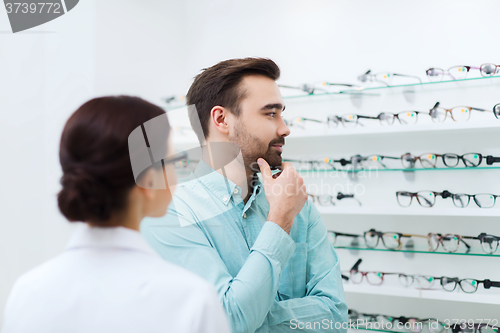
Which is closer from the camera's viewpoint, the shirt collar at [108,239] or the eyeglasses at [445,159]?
the shirt collar at [108,239]

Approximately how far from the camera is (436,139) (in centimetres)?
186

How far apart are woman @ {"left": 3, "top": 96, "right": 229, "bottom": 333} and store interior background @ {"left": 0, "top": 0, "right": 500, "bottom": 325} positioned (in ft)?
4.49

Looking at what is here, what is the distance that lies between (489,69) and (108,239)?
1.75 m

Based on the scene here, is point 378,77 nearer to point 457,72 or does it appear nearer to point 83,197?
point 457,72

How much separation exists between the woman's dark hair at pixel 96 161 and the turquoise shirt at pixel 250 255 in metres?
0.38

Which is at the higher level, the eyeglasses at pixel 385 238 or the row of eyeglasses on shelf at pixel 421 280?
the eyeglasses at pixel 385 238

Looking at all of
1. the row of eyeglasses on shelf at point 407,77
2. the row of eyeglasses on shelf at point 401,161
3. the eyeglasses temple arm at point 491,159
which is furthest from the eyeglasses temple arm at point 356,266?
the row of eyeglasses on shelf at point 407,77

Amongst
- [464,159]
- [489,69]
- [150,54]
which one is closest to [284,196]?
[464,159]

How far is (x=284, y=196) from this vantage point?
96cm

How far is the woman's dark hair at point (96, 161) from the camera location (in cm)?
50

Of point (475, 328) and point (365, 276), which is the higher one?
point (365, 276)

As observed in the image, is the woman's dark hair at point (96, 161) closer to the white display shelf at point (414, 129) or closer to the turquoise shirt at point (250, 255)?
the turquoise shirt at point (250, 255)

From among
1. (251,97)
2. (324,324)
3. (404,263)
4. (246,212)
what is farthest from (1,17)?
(404,263)

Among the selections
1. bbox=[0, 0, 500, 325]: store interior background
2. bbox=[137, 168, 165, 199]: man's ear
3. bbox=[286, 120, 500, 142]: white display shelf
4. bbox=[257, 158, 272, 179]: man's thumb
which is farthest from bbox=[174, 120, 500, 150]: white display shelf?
bbox=[137, 168, 165, 199]: man's ear
